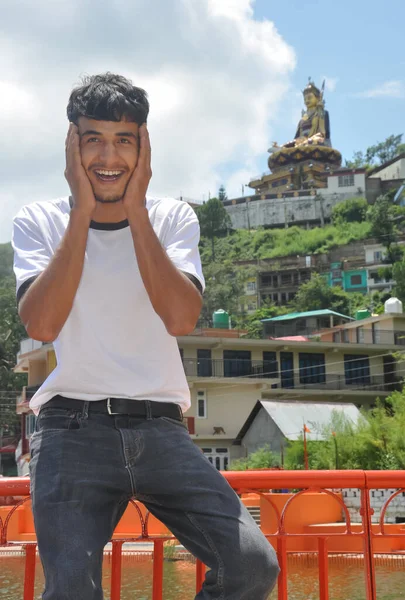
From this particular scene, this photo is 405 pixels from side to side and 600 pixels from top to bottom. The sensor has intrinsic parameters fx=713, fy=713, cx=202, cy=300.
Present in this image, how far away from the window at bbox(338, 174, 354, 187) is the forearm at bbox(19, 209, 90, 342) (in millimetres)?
→ 85533

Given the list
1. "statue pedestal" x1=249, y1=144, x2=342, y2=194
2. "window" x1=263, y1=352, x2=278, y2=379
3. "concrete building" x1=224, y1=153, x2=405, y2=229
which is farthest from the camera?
"statue pedestal" x1=249, y1=144, x2=342, y2=194

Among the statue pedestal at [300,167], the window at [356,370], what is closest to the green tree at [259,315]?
the window at [356,370]

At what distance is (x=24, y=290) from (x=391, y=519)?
18.0 meters

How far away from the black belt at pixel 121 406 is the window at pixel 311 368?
35.6 metres

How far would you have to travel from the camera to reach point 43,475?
225cm

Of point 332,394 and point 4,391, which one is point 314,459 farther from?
point 4,391

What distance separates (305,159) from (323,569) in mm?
93856

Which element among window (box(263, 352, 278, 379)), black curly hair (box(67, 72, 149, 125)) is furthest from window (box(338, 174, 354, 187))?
black curly hair (box(67, 72, 149, 125))

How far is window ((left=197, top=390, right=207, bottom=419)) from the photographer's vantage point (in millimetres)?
33750

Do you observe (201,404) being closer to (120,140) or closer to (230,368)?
(230,368)

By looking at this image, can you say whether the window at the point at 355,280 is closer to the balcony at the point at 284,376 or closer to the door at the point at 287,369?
the balcony at the point at 284,376

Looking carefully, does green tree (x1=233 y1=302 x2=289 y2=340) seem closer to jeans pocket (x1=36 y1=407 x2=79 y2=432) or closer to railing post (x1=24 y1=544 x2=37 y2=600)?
railing post (x1=24 y1=544 x2=37 y2=600)

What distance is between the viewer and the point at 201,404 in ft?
112

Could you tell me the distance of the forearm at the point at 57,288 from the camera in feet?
7.50
